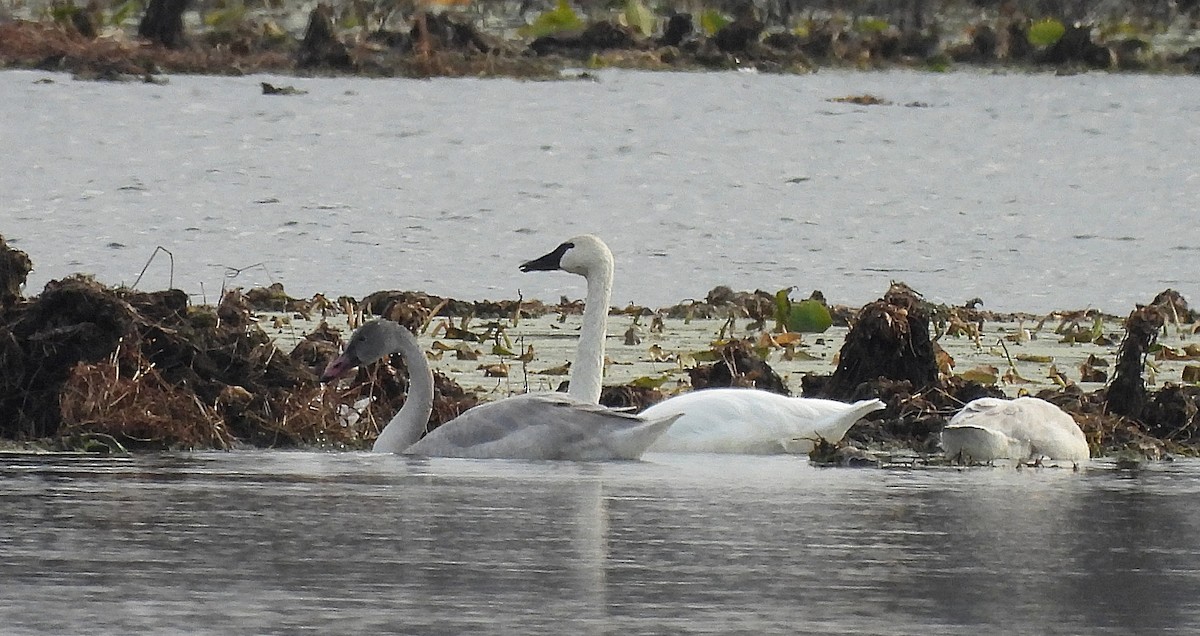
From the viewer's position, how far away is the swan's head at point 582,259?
12188 millimetres

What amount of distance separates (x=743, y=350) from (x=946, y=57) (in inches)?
1152

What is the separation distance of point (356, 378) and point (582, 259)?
1103mm

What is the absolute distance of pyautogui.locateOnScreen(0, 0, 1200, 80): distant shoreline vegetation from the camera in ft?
124

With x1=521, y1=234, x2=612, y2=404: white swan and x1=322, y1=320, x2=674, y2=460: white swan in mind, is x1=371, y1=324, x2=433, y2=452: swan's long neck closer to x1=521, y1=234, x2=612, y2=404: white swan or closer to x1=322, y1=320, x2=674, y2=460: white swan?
x1=322, y1=320, x2=674, y2=460: white swan

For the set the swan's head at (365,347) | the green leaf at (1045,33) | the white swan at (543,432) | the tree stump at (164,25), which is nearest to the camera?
the white swan at (543,432)

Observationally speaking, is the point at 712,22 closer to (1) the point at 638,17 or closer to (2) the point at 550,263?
(1) the point at 638,17

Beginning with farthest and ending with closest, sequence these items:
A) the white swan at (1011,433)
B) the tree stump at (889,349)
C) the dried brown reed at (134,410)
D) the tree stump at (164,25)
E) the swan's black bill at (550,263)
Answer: the tree stump at (164,25), the swan's black bill at (550,263), the tree stump at (889,349), the dried brown reed at (134,410), the white swan at (1011,433)

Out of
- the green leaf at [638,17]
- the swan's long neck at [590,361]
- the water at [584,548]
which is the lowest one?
the water at [584,548]

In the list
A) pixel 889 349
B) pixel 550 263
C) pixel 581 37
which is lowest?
pixel 889 349

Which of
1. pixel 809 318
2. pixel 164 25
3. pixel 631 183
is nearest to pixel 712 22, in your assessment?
pixel 164 25

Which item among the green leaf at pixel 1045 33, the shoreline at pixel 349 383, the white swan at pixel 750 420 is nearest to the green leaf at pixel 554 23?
the green leaf at pixel 1045 33

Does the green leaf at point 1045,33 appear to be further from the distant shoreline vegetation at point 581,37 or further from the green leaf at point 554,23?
the green leaf at point 554,23

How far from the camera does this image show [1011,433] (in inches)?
410

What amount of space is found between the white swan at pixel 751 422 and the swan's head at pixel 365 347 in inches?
43.9
